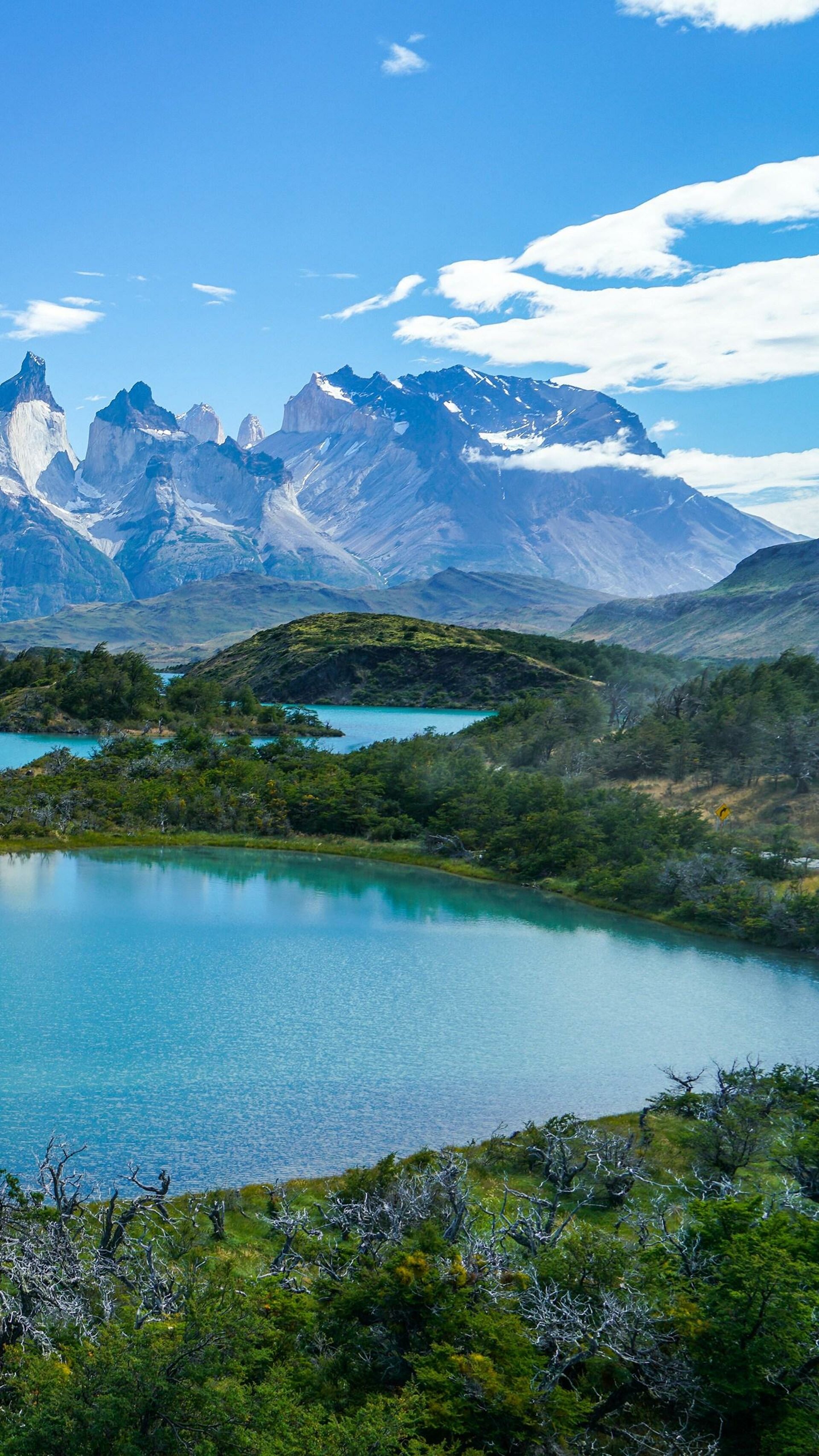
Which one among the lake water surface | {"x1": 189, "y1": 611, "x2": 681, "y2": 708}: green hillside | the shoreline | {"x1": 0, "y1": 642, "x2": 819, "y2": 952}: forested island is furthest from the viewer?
{"x1": 189, "y1": 611, "x2": 681, "y2": 708}: green hillside

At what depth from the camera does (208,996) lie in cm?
3934

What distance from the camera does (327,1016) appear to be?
37.7 meters

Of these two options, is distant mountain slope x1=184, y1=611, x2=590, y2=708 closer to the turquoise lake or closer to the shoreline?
the turquoise lake

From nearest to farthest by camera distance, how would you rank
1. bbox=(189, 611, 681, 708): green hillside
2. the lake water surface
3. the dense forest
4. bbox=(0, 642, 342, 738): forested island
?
the dense forest → the lake water surface → bbox=(0, 642, 342, 738): forested island → bbox=(189, 611, 681, 708): green hillside

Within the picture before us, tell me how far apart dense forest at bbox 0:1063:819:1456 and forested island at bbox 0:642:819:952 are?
1358 inches

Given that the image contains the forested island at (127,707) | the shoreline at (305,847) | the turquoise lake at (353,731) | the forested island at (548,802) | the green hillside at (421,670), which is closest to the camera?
the forested island at (548,802)

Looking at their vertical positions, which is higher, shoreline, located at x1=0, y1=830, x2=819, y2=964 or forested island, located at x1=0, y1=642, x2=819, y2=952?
forested island, located at x1=0, y1=642, x2=819, y2=952

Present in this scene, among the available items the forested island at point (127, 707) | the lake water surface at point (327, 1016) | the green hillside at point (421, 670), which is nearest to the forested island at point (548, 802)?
the lake water surface at point (327, 1016)

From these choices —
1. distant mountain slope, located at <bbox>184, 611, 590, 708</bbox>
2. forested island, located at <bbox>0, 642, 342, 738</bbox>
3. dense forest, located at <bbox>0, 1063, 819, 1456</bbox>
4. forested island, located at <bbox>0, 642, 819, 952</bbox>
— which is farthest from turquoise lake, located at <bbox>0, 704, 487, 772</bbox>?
dense forest, located at <bbox>0, 1063, 819, 1456</bbox>

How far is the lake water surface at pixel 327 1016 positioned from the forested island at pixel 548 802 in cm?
423

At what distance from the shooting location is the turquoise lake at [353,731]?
109062mm

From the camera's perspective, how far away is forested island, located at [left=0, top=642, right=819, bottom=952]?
189 ft

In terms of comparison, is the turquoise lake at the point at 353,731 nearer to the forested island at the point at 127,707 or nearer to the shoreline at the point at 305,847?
the forested island at the point at 127,707

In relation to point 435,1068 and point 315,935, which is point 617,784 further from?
point 435,1068
